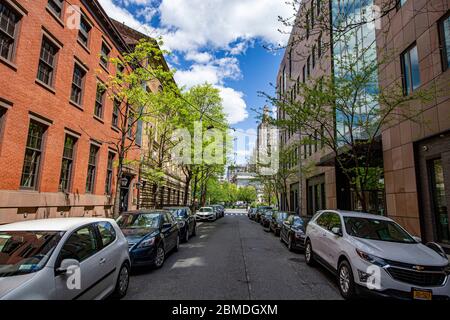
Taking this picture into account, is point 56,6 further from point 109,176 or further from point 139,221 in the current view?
point 139,221

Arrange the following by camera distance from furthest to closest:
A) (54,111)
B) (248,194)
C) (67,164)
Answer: (248,194) < (67,164) < (54,111)

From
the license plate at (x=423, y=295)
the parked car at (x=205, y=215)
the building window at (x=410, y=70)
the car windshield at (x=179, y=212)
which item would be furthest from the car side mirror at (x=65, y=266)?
the parked car at (x=205, y=215)

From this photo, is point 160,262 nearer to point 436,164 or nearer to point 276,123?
point 276,123

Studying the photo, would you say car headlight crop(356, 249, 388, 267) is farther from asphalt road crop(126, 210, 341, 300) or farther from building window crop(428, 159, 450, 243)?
building window crop(428, 159, 450, 243)

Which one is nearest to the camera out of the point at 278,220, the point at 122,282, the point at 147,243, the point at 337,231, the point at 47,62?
the point at 122,282

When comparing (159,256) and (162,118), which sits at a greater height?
(162,118)

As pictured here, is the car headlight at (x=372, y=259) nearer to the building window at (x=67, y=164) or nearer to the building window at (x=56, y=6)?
the building window at (x=67, y=164)

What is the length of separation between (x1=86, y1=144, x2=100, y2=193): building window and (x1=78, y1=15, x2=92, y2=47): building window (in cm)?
565

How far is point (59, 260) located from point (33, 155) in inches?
371

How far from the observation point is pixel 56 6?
41.4 ft

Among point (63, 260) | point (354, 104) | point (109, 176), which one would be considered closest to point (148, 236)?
point (63, 260)

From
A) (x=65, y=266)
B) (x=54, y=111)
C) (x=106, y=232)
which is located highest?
(x=54, y=111)
